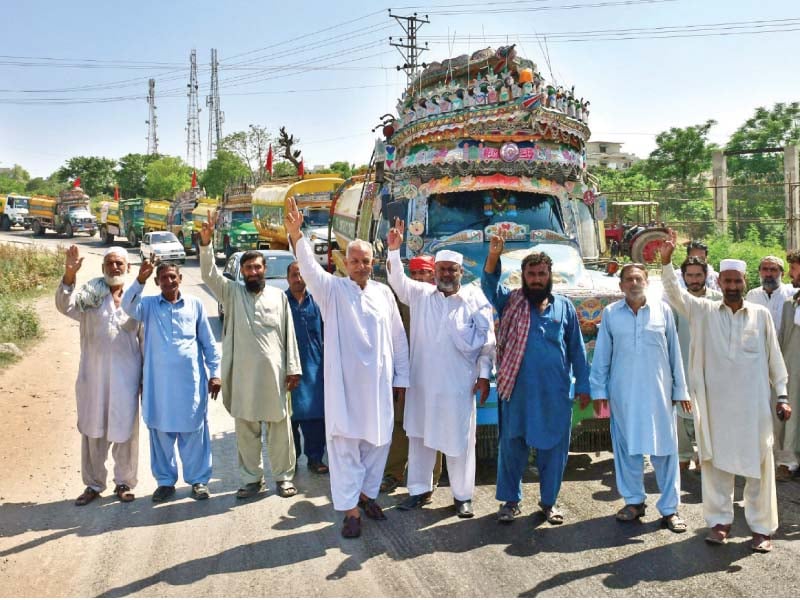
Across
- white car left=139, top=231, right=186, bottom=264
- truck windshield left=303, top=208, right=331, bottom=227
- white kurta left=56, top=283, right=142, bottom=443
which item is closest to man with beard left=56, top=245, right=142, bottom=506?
white kurta left=56, top=283, right=142, bottom=443

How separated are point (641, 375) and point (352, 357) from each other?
1.86m

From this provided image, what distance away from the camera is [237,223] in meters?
26.3

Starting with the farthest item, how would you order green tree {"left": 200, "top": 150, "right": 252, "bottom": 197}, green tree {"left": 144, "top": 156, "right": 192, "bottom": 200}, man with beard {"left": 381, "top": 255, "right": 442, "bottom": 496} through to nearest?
1. green tree {"left": 144, "top": 156, "right": 192, "bottom": 200}
2. green tree {"left": 200, "top": 150, "right": 252, "bottom": 197}
3. man with beard {"left": 381, "top": 255, "right": 442, "bottom": 496}

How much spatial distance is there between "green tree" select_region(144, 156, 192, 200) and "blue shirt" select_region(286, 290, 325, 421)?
54.4 metres

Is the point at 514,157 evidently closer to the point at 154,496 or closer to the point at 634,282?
the point at 634,282

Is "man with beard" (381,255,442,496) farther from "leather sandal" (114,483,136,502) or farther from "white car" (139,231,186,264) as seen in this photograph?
"white car" (139,231,186,264)

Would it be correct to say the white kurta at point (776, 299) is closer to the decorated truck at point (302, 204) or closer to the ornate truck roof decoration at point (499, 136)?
the ornate truck roof decoration at point (499, 136)

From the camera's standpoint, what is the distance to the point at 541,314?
205 inches

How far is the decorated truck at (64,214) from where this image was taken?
4212cm

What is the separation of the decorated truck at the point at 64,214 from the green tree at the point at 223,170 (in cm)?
833

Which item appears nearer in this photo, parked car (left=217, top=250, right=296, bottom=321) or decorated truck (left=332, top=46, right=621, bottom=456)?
decorated truck (left=332, top=46, right=621, bottom=456)

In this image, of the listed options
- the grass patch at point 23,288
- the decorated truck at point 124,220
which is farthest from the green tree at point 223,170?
the grass patch at point 23,288

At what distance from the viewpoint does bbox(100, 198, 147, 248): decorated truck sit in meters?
37.1

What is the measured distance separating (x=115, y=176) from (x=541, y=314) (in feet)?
220
